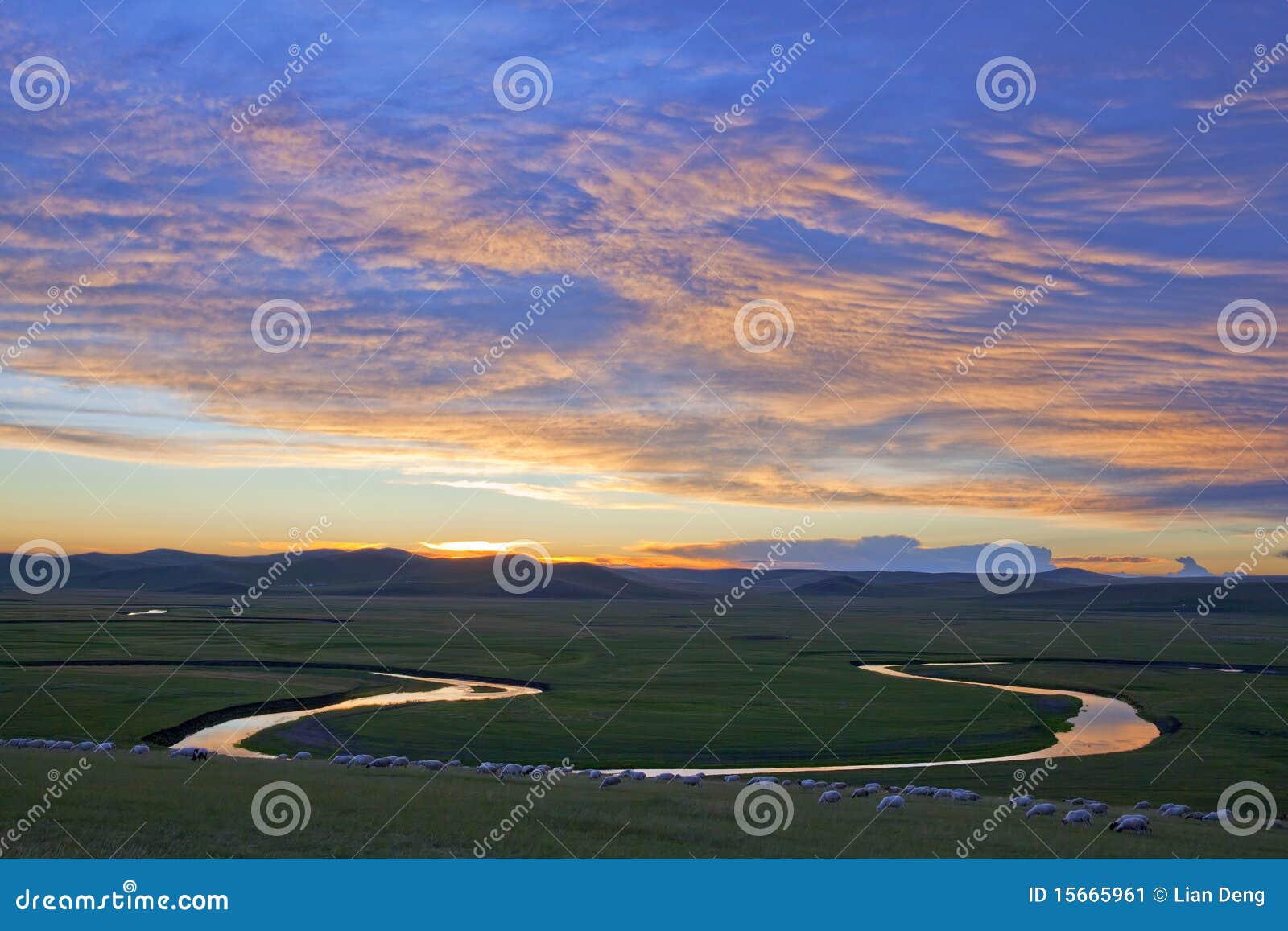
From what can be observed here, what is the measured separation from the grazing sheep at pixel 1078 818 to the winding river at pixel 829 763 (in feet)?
55.1

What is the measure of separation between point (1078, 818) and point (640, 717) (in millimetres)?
32553

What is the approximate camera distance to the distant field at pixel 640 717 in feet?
78.2

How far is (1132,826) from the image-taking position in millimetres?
26141

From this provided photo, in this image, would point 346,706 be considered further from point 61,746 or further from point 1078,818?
point 1078,818

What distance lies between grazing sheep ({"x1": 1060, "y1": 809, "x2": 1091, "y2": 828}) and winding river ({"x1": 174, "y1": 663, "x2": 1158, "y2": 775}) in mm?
16785

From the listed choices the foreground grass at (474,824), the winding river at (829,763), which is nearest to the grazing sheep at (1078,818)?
the foreground grass at (474,824)

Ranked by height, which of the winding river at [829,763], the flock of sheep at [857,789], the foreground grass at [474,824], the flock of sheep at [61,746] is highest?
the winding river at [829,763]

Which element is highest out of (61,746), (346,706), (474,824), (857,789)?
(346,706)

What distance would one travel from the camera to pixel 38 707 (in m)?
54.8

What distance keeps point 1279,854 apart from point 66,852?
→ 87.2ft

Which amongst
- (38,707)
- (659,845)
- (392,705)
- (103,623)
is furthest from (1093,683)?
(103,623)

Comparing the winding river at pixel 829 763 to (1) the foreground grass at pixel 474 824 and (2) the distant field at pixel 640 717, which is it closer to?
(2) the distant field at pixel 640 717

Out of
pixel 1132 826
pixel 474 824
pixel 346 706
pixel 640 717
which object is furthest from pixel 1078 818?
pixel 346 706

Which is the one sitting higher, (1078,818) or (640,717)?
(640,717)
